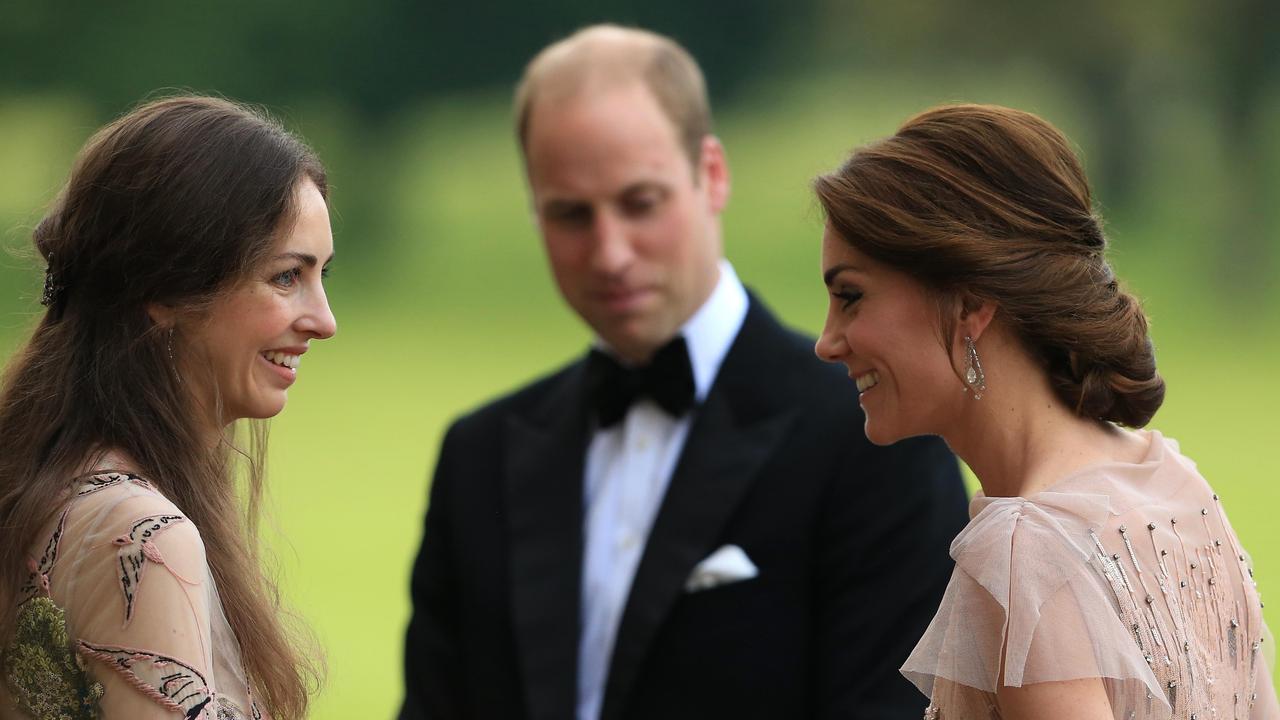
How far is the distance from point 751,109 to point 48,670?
38.6 ft

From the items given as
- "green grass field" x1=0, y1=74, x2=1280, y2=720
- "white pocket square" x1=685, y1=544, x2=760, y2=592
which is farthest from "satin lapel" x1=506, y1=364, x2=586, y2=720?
"green grass field" x1=0, y1=74, x2=1280, y2=720

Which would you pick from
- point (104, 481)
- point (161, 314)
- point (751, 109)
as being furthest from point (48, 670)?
point (751, 109)

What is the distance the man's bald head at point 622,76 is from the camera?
124 inches

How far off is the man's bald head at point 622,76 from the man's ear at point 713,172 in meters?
0.02

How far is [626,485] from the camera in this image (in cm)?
304

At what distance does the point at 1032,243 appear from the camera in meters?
1.79

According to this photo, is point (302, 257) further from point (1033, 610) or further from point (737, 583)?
point (737, 583)

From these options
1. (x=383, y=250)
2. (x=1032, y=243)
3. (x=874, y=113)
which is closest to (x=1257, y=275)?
(x=874, y=113)

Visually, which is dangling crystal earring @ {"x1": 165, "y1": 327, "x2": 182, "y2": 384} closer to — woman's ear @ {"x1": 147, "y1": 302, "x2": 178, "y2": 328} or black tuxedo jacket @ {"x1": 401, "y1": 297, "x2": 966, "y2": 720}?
woman's ear @ {"x1": 147, "y1": 302, "x2": 178, "y2": 328}

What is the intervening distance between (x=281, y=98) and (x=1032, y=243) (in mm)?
12016

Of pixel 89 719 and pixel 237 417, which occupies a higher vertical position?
pixel 237 417

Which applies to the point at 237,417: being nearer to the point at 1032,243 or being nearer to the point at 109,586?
the point at 109,586

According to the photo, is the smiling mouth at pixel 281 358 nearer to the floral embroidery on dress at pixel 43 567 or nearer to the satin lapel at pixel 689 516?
the floral embroidery on dress at pixel 43 567

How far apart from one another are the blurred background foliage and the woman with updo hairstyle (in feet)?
34.7
